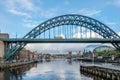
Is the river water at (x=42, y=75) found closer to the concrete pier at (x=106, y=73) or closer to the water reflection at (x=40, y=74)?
the water reflection at (x=40, y=74)

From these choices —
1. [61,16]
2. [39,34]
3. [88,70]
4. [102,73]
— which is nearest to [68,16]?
[61,16]

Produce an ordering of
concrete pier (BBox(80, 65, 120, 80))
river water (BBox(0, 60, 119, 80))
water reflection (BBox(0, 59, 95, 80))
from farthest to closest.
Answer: water reflection (BBox(0, 59, 95, 80))
river water (BBox(0, 60, 119, 80))
concrete pier (BBox(80, 65, 120, 80))

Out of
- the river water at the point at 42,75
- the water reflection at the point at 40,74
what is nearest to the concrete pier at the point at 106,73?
the river water at the point at 42,75

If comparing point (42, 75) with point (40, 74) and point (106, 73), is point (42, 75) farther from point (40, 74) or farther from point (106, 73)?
point (106, 73)

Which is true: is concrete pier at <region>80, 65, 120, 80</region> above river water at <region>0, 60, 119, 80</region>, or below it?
above

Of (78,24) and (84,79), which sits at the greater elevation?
(78,24)

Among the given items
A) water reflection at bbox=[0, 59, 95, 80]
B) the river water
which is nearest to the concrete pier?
the river water

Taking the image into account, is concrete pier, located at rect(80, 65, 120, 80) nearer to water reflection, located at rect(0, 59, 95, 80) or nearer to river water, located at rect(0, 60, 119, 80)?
river water, located at rect(0, 60, 119, 80)

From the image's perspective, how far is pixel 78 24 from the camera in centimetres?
10394

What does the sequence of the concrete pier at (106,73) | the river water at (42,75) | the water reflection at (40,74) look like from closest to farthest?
the concrete pier at (106,73), the river water at (42,75), the water reflection at (40,74)

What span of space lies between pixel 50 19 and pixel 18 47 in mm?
14355

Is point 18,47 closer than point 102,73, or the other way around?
point 102,73

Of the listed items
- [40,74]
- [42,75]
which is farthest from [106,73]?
[40,74]

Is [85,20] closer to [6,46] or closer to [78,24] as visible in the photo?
[78,24]
